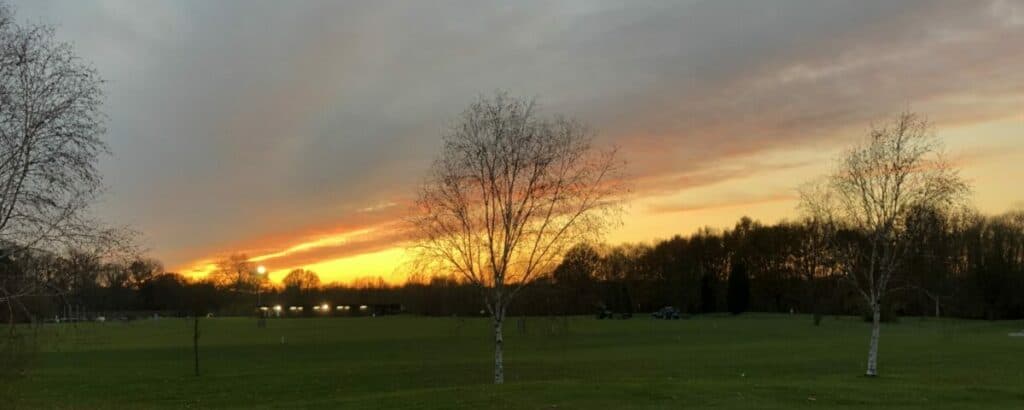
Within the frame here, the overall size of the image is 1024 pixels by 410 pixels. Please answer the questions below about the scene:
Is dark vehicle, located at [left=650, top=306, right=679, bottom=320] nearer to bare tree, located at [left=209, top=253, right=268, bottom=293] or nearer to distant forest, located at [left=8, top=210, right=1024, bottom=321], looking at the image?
distant forest, located at [left=8, top=210, right=1024, bottom=321]

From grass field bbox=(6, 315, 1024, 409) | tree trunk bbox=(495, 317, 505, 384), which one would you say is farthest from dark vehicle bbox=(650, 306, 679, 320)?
tree trunk bbox=(495, 317, 505, 384)

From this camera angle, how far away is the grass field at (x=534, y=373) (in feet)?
61.2

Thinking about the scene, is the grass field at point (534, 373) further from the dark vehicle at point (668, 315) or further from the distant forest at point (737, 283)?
the dark vehicle at point (668, 315)

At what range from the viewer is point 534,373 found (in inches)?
1347

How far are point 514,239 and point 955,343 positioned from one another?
37.7 meters

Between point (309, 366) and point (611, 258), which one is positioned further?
point (611, 258)

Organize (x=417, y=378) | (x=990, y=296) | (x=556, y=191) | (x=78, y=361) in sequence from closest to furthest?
1. (x=556, y=191)
2. (x=417, y=378)
3. (x=78, y=361)
4. (x=990, y=296)

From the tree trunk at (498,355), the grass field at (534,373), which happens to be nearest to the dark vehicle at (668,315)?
the grass field at (534,373)

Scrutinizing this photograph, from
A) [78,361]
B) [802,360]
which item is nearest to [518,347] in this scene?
[802,360]

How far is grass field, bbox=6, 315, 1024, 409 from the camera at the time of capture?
18.6 metres

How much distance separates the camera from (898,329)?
7256 cm

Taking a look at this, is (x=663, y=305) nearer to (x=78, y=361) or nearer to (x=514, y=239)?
(x=78, y=361)

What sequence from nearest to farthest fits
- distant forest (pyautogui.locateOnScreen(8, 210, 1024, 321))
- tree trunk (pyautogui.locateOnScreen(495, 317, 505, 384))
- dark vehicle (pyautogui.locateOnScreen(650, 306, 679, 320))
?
tree trunk (pyautogui.locateOnScreen(495, 317, 505, 384)), distant forest (pyautogui.locateOnScreen(8, 210, 1024, 321)), dark vehicle (pyautogui.locateOnScreen(650, 306, 679, 320))

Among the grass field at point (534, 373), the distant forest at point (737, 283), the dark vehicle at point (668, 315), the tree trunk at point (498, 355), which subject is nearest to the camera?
the grass field at point (534, 373)
